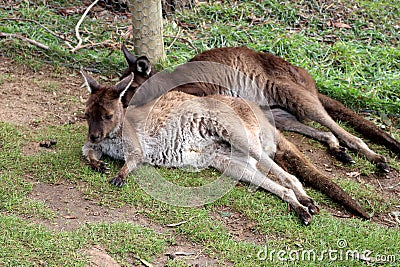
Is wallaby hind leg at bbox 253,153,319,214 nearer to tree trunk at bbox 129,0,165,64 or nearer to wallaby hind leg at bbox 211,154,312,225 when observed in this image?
wallaby hind leg at bbox 211,154,312,225

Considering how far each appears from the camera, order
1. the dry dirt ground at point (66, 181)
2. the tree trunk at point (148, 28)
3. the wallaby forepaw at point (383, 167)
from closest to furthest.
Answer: the dry dirt ground at point (66, 181) → the wallaby forepaw at point (383, 167) → the tree trunk at point (148, 28)

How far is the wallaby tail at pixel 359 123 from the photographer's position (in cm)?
549

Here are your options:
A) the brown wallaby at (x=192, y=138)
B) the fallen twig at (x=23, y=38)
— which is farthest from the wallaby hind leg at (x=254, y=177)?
the fallen twig at (x=23, y=38)

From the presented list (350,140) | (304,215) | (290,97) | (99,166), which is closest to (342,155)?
(350,140)

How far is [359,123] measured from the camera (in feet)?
18.7

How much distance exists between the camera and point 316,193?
4.65 m

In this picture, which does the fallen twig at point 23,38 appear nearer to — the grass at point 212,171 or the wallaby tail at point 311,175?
the grass at point 212,171

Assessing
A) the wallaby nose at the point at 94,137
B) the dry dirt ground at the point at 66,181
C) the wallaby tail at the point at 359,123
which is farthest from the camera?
the wallaby tail at the point at 359,123

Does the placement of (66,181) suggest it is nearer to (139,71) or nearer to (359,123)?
(139,71)

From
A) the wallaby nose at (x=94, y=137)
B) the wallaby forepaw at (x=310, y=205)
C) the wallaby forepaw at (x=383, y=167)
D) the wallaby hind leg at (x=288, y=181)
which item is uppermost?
the wallaby nose at (x=94, y=137)

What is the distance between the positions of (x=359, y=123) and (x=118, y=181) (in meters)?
2.66

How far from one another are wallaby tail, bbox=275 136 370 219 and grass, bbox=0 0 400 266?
0.39 ft

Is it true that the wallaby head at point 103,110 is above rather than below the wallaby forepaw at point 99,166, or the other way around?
above

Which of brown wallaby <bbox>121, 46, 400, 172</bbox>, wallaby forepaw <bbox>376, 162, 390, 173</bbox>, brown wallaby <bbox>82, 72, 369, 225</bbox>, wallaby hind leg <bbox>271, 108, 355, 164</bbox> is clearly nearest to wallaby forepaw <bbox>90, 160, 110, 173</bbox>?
brown wallaby <bbox>82, 72, 369, 225</bbox>
